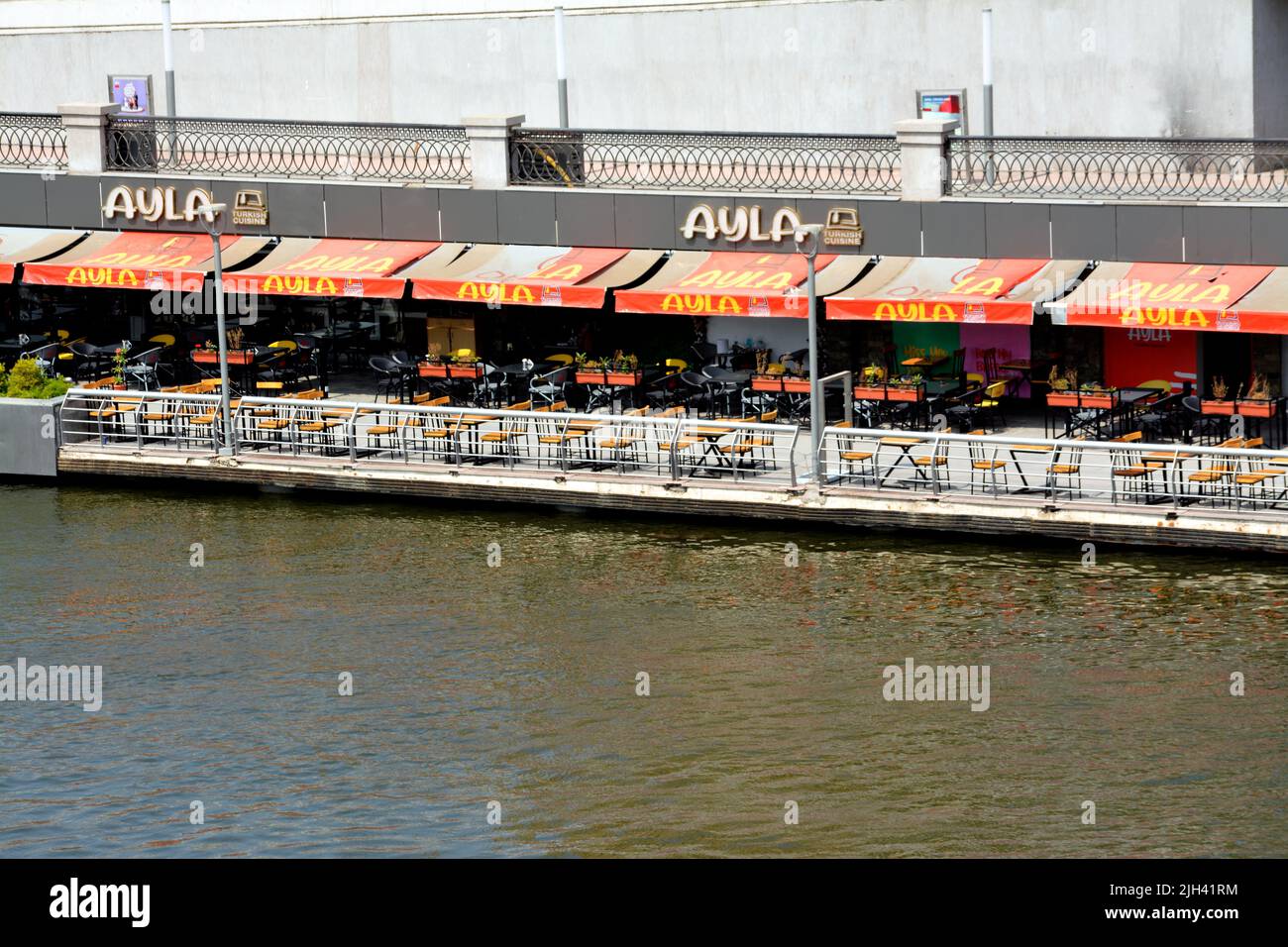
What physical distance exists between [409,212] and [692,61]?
5.82 metres

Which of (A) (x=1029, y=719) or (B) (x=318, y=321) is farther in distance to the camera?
(B) (x=318, y=321)

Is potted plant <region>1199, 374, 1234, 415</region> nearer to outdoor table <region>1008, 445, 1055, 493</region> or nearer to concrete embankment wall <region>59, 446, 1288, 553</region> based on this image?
outdoor table <region>1008, 445, 1055, 493</region>

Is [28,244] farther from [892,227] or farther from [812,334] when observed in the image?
[812,334]

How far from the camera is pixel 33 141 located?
134ft

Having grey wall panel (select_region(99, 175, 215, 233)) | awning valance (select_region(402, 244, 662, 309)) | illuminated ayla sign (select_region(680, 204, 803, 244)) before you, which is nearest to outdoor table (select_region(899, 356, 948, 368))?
illuminated ayla sign (select_region(680, 204, 803, 244))

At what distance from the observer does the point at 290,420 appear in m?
34.4

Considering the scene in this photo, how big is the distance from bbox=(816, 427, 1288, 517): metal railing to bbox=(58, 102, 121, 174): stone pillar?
14.2 meters

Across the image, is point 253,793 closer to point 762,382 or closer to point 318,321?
point 762,382

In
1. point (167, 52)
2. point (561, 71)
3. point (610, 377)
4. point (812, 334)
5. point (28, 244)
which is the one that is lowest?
point (610, 377)

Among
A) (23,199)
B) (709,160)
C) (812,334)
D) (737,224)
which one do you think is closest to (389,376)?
(709,160)

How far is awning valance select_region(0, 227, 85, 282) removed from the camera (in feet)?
127
